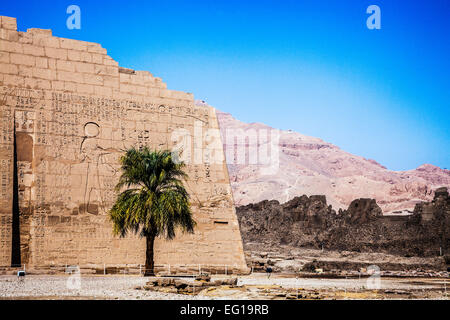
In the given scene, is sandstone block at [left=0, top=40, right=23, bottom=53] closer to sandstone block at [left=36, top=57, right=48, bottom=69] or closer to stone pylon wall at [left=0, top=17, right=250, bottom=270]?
stone pylon wall at [left=0, top=17, right=250, bottom=270]

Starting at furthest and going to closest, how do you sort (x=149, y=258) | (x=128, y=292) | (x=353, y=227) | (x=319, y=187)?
(x=319, y=187), (x=353, y=227), (x=149, y=258), (x=128, y=292)

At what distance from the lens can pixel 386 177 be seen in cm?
19012

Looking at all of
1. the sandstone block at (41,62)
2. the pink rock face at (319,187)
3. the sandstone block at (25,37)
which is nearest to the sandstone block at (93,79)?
the sandstone block at (41,62)

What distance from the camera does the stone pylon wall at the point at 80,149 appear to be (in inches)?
901

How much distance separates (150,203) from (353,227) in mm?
40106

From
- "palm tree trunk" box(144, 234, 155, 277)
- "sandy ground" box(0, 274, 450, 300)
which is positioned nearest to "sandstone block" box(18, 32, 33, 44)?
"palm tree trunk" box(144, 234, 155, 277)

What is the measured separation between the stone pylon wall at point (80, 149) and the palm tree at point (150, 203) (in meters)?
2.12

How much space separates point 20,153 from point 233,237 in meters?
9.43

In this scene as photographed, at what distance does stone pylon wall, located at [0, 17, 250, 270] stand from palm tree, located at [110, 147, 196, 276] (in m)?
2.12

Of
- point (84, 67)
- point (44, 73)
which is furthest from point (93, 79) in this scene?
point (44, 73)

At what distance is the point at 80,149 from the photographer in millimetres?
24219

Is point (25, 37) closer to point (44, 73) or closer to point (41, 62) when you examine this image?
point (41, 62)
